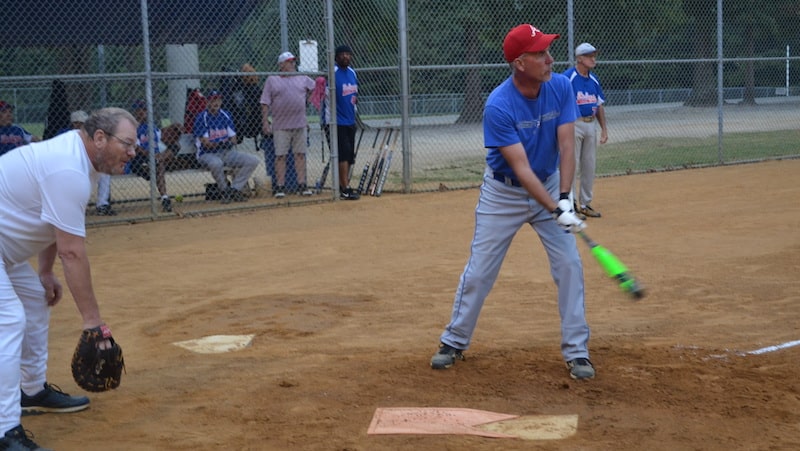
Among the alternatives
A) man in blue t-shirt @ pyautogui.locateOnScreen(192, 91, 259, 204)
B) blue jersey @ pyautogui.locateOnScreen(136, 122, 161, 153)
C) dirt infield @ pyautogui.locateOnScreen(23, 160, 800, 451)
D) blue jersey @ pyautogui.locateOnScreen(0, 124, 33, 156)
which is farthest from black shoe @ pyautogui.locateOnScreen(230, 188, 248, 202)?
blue jersey @ pyautogui.locateOnScreen(0, 124, 33, 156)

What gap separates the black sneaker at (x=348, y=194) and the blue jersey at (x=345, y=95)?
3.42 ft

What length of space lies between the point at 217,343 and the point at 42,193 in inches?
97.3

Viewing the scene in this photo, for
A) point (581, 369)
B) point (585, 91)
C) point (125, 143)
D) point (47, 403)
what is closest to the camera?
point (125, 143)

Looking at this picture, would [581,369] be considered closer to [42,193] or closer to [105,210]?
[42,193]

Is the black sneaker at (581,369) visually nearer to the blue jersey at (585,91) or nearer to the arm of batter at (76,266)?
the arm of batter at (76,266)

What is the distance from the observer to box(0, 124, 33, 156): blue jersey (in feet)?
40.4

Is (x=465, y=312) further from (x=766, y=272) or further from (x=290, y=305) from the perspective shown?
(x=766, y=272)

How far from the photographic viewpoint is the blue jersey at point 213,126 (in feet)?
44.9

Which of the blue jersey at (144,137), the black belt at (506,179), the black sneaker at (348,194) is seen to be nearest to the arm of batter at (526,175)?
the black belt at (506,179)

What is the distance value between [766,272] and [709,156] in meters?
12.2

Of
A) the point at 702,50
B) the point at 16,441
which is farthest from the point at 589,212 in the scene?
the point at 702,50

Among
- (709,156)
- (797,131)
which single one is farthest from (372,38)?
(797,131)

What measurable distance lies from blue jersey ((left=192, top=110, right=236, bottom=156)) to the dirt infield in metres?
2.19

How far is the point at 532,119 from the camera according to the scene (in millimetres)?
5441
